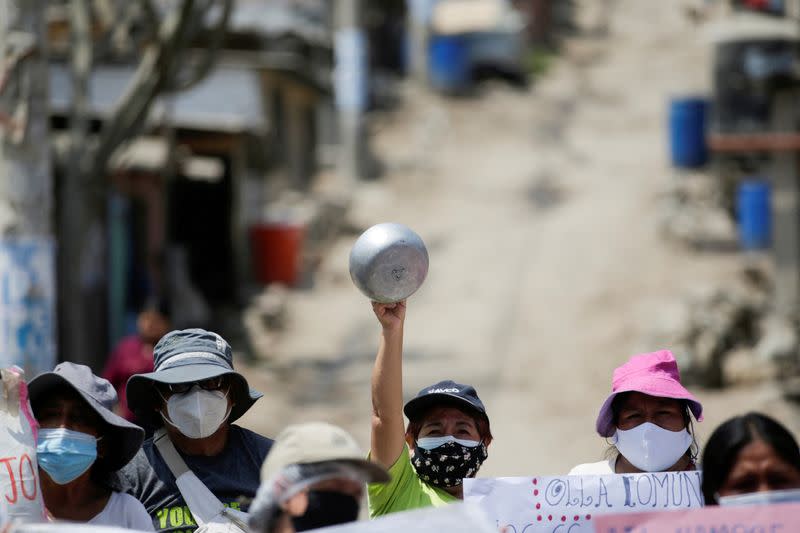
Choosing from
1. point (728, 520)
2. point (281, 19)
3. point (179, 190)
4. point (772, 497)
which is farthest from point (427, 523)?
point (281, 19)

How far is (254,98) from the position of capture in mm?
18359

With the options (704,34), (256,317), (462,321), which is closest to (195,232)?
(256,317)

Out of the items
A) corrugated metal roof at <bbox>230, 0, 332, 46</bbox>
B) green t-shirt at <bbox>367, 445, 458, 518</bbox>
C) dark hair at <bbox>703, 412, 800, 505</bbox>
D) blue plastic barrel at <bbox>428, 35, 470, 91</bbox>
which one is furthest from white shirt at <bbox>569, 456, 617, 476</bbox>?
blue plastic barrel at <bbox>428, 35, 470, 91</bbox>

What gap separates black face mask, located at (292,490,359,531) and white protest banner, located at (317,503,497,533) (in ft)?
0.25

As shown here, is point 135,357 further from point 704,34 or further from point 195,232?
point 704,34

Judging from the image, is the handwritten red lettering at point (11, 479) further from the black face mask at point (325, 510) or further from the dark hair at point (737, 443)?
the dark hair at point (737, 443)

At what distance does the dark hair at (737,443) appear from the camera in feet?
11.5

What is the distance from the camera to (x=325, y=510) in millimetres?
3266

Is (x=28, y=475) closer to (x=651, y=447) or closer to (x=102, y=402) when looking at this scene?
(x=102, y=402)

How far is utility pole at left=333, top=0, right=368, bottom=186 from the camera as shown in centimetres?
2567

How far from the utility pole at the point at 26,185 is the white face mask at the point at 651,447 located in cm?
560

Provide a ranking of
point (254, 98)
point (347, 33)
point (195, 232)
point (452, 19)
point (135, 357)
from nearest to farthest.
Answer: point (135, 357) < point (254, 98) < point (195, 232) < point (347, 33) < point (452, 19)

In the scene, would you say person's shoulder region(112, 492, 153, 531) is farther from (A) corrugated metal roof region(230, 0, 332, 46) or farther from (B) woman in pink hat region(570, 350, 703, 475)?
(A) corrugated metal roof region(230, 0, 332, 46)

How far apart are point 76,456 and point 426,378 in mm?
11865
